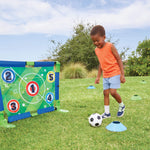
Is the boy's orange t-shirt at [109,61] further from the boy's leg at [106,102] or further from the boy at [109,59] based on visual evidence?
the boy's leg at [106,102]

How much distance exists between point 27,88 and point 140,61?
1290 centimetres

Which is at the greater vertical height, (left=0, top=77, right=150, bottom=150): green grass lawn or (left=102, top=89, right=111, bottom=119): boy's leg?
(left=102, top=89, right=111, bottom=119): boy's leg

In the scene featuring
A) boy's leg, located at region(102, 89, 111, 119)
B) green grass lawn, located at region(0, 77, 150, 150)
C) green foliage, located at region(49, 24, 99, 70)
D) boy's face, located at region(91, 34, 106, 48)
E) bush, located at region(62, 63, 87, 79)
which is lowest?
green grass lawn, located at region(0, 77, 150, 150)

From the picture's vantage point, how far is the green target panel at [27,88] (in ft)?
10.8

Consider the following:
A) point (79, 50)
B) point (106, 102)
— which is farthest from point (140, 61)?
point (106, 102)

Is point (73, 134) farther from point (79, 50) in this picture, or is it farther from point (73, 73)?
point (79, 50)

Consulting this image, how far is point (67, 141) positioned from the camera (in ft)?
8.13

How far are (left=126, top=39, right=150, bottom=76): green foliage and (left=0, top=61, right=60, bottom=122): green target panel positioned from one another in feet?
38.4

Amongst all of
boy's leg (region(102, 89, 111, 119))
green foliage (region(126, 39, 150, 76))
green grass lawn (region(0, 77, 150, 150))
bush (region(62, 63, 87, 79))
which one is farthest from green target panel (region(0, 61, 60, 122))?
green foliage (region(126, 39, 150, 76))

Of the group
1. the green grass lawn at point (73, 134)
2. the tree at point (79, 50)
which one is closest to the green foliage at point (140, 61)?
the tree at point (79, 50)

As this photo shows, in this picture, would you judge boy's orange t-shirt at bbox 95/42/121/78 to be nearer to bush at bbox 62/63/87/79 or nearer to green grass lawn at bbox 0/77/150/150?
green grass lawn at bbox 0/77/150/150

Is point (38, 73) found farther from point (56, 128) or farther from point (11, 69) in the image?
point (56, 128)

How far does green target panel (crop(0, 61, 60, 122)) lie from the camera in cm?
330

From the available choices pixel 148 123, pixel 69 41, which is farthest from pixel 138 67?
pixel 148 123
